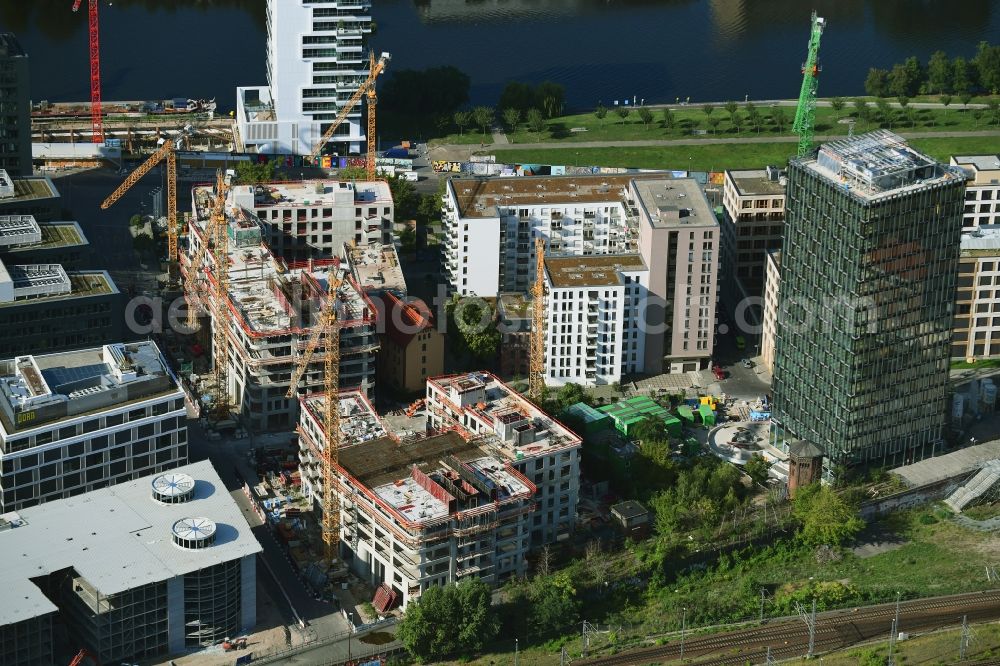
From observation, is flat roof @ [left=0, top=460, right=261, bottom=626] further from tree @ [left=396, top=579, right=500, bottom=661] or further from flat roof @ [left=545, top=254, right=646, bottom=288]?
flat roof @ [left=545, top=254, right=646, bottom=288]

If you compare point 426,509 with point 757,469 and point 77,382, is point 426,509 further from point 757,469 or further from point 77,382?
point 757,469

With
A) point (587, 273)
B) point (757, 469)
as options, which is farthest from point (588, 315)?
point (757, 469)

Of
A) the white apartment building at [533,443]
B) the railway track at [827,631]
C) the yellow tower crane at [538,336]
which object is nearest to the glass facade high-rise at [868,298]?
the railway track at [827,631]

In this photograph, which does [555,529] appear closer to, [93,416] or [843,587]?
[843,587]

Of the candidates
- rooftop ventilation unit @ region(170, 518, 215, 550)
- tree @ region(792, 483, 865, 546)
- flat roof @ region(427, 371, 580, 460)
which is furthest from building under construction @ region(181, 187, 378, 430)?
tree @ region(792, 483, 865, 546)

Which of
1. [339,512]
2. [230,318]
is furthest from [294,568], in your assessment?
[230,318]
